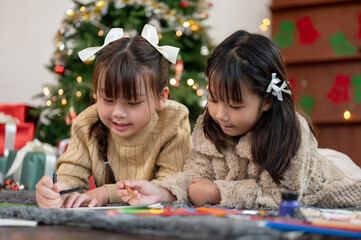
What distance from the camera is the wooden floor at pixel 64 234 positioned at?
602 millimetres

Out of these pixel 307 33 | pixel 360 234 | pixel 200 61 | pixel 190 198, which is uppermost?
pixel 307 33

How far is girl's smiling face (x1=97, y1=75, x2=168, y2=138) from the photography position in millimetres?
1215

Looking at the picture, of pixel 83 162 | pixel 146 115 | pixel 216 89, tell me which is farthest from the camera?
pixel 83 162

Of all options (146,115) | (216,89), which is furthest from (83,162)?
(216,89)

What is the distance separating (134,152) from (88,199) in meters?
0.29

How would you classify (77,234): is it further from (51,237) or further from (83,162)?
(83,162)

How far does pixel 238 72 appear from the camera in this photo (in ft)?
3.64

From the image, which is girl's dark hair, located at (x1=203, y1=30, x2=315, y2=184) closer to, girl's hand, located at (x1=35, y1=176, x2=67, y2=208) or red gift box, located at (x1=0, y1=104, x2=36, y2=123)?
girl's hand, located at (x1=35, y1=176, x2=67, y2=208)

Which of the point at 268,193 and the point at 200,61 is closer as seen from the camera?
the point at 268,193

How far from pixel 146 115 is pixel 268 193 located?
1.26ft

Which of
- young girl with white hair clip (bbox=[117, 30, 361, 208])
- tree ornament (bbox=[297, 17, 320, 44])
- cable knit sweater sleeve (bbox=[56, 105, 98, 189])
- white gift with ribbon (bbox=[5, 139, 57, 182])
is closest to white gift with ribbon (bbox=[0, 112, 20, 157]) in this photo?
white gift with ribbon (bbox=[5, 139, 57, 182])

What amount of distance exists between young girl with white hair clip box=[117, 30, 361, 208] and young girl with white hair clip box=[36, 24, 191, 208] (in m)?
0.15

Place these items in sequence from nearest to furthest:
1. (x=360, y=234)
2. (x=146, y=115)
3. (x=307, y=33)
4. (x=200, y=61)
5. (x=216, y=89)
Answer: (x=360, y=234) → (x=216, y=89) → (x=146, y=115) → (x=200, y=61) → (x=307, y=33)

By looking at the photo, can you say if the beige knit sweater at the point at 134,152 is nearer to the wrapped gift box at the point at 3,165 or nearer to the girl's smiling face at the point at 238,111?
the girl's smiling face at the point at 238,111
